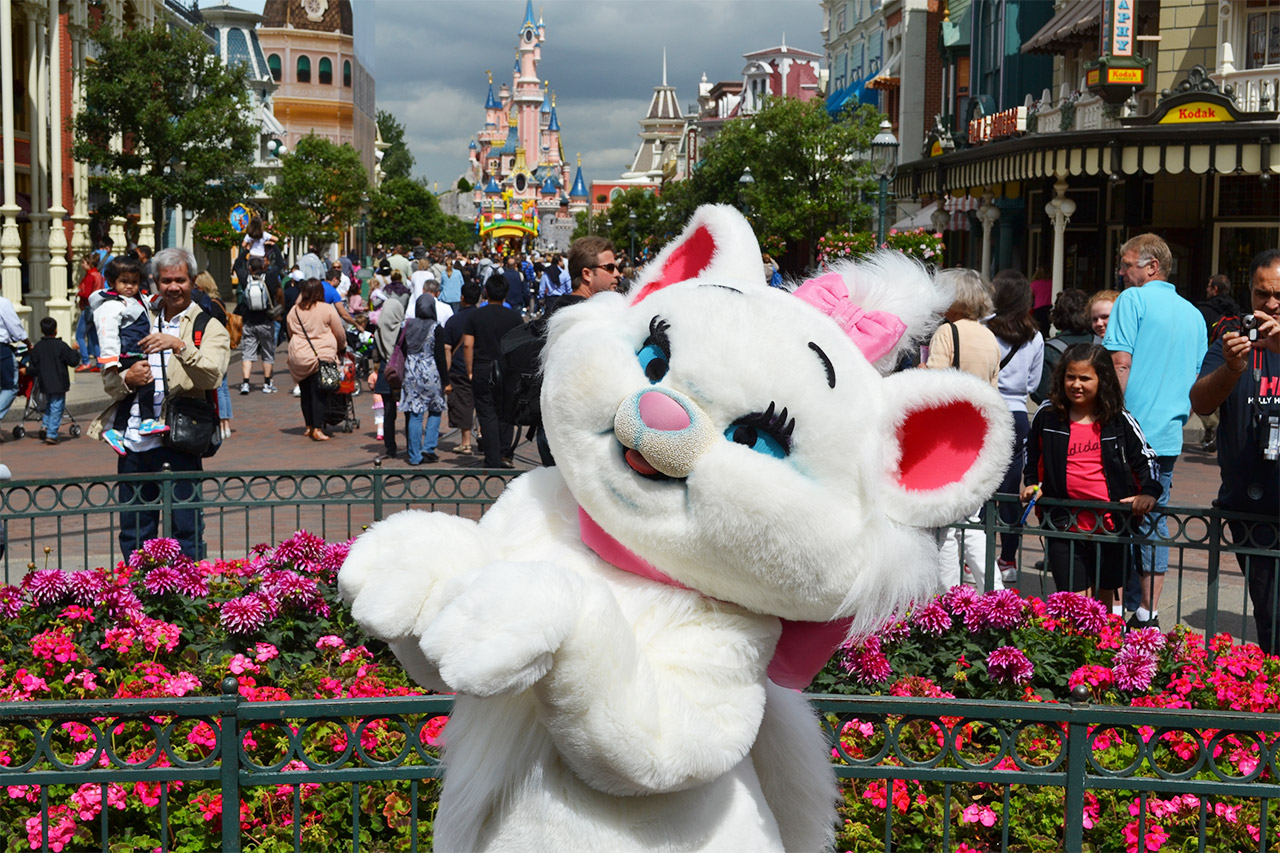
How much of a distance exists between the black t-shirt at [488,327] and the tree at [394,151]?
368 feet

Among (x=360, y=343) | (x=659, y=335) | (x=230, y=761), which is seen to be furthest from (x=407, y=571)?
(x=360, y=343)

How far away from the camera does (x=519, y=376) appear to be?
730 cm

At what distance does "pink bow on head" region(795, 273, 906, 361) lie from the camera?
7.77 feet

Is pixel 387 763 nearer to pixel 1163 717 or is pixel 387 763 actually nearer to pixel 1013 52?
pixel 1163 717

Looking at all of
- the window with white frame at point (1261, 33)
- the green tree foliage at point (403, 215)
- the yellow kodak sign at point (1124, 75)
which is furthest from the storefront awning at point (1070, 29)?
the green tree foliage at point (403, 215)

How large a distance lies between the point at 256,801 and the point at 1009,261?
28.1 m

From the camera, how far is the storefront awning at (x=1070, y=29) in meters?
22.9

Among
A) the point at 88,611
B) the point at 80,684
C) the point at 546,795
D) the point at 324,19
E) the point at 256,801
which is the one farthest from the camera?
the point at 324,19

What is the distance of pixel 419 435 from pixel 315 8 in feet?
322

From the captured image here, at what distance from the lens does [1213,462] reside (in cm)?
1227

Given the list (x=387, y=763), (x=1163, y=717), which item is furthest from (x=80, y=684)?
(x=1163, y=717)

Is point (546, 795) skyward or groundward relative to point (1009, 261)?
groundward

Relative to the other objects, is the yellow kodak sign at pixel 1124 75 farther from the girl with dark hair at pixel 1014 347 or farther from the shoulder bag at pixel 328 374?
the girl with dark hair at pixel 1014 347

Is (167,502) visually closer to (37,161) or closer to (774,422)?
(774,422)
